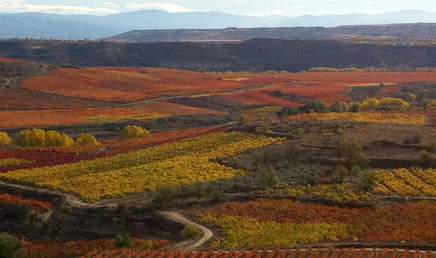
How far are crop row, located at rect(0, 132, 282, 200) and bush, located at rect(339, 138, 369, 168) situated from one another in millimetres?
9364

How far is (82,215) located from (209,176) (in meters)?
13.1

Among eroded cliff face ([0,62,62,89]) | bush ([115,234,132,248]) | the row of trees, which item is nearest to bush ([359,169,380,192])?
bush ([115,234,132,248])

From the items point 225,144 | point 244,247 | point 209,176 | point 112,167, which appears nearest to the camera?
point 244,247

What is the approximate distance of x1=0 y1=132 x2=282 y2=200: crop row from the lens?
48781mm

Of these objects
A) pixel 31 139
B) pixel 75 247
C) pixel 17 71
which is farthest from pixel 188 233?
pixel 17 71

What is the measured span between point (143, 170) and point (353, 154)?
62.7 feet

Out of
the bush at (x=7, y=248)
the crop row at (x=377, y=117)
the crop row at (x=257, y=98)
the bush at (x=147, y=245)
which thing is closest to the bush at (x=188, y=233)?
the bush at (x=147, y=245)

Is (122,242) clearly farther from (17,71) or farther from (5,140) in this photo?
(17,71)

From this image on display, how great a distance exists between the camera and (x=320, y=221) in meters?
38.0

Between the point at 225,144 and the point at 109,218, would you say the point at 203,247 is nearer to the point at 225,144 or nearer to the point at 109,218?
the point at 109,218

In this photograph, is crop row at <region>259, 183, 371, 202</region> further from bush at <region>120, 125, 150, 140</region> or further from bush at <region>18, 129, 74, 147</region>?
bush at <region>120, 125, 150, 140</region>

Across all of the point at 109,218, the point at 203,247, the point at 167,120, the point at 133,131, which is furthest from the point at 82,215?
the point at 167,120

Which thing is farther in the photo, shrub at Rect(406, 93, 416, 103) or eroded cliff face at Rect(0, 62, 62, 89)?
eroded cliff face at Rect(0, 62, 62, 89)

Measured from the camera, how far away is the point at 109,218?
136ft
